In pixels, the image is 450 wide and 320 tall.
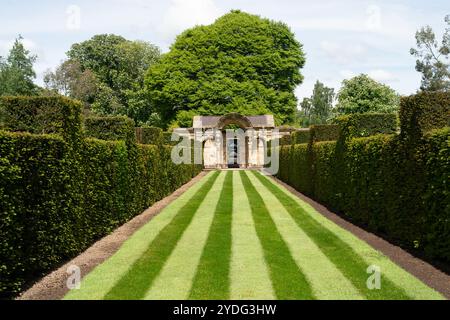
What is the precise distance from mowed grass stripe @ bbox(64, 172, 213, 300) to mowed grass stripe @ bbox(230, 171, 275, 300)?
2.03 m

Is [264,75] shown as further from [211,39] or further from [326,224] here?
[326,224]

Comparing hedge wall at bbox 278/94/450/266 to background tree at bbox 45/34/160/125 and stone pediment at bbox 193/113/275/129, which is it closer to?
stone pediment at bbox 193/113/275/129

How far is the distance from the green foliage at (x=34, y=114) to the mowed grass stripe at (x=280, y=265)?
5088mm

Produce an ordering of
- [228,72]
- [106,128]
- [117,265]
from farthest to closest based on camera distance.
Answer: [228,72] < [106,128] < [117,265]

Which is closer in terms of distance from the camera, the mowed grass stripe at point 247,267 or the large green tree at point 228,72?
the mowed grass stripe at point 247,267

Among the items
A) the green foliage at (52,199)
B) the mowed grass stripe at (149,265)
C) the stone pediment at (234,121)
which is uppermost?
the stone pediment at (234,121)

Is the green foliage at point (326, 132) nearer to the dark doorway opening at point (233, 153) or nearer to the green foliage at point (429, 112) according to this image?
the green foliage at point (429, 112)

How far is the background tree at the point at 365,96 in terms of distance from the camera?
2408 inches

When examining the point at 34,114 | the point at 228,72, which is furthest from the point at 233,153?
the point at 34,114

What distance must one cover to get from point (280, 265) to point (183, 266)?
1836 mm

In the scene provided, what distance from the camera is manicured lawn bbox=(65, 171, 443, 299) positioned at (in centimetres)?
772

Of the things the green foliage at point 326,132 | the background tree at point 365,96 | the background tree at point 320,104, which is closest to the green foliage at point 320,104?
the background tree at point 320,104

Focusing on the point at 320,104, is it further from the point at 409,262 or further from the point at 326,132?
the point at 409,262

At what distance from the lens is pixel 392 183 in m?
12.3
